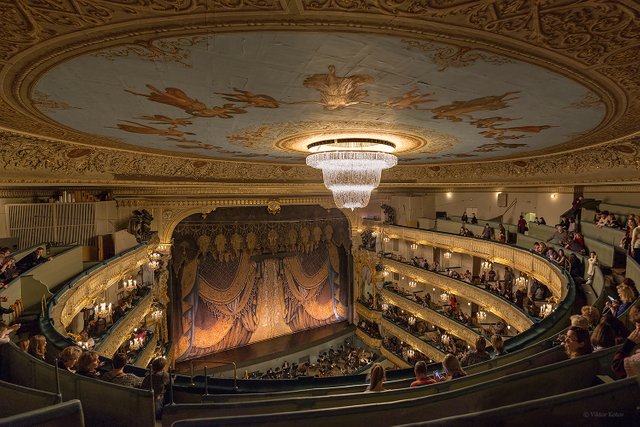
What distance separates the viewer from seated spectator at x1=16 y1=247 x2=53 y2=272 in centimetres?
811

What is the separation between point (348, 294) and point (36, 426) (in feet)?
69.4

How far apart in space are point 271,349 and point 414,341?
7.56 m

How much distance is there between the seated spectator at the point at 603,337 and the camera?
366 centimetres

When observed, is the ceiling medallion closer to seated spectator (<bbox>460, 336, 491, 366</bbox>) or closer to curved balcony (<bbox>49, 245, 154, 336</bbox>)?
seated spectator (<bbox>460, 336, 491, 366</bbox>)

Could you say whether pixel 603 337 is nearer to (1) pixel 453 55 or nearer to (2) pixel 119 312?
(1) pixel 453 55

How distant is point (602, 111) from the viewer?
16.8 ft

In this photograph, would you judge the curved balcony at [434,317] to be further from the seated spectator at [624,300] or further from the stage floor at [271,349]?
the seated spectator at [624,300]

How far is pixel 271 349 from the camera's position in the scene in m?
19.4

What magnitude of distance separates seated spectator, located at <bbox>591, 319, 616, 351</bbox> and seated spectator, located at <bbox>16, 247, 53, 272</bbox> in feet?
33.7

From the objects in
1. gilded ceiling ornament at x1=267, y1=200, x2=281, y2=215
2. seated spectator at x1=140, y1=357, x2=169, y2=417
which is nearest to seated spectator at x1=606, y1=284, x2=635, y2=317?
seated spectator at x1=140, y1=357, x2=169, y2=417

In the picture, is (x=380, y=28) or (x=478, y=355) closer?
(x=380, y=28)

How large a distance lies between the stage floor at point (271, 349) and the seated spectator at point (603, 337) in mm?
15646

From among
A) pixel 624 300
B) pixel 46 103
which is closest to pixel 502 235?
pixel 624 300

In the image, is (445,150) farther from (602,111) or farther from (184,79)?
(184,79)
